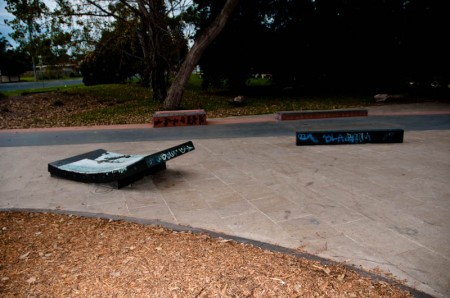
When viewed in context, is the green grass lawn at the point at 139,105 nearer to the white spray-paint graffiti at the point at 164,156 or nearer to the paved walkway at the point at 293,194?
the paved walkway at the point at 293,194

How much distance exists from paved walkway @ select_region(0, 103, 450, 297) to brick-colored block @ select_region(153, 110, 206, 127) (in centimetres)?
259

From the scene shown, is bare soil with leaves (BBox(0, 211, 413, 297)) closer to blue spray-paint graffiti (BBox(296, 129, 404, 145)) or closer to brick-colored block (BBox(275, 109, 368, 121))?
blue spray-paint graffiti (BBox(296, 129, 404, 145))

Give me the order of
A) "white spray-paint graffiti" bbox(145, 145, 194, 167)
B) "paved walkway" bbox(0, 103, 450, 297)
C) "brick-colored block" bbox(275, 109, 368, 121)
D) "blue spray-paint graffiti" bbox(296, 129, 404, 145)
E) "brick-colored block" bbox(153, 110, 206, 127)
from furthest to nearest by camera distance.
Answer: "brick-colored block" bbox(275, 109, 368, 121)
"brick-colored block" bbox(153, 110, 206, 127)
"blue spray-paint graffiti" bbox(296, 129, 404, 145)
"white spray-paint graffiti" bbox(145, 145, 194, 167)
"paved walkway" bbox(0, 103, 450, 297)

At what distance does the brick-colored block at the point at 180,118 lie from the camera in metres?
13.3

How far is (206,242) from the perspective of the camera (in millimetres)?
3986

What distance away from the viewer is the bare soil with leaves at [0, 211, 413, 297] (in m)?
3.05

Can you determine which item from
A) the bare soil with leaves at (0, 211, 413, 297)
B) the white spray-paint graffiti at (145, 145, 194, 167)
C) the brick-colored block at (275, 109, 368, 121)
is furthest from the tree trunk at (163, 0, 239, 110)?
the bare soil with leaves at (0, 211, 413, 297)

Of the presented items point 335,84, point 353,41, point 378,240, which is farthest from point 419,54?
point 378,240

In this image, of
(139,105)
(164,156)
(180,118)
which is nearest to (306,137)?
(164,156)

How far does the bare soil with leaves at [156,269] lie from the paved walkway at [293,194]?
395 millimetres

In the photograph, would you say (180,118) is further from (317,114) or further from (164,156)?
(164,156)

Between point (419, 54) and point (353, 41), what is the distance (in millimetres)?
4108

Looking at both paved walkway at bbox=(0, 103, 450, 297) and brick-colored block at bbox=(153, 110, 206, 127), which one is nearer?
paved walkway at bbox=(0, 103, 450, 297)

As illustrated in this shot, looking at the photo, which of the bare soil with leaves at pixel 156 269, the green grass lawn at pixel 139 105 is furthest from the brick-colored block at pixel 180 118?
the bare soil with leaves at pixel 156 269
